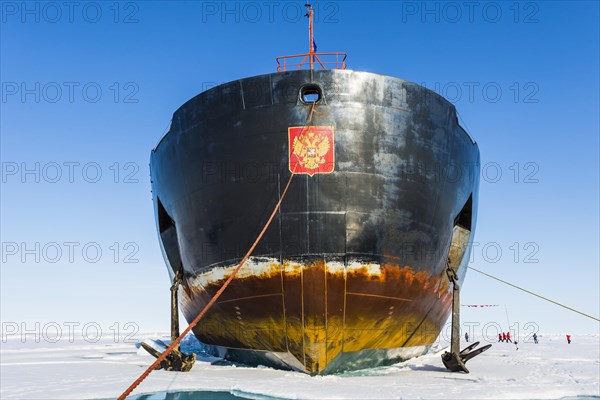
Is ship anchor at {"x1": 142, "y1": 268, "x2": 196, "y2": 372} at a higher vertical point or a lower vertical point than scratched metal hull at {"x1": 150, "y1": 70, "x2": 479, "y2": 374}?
lower

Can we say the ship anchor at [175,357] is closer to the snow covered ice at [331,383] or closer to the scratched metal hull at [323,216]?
the snow covered ice at [331,383]

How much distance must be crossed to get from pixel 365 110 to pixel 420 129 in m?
0.97

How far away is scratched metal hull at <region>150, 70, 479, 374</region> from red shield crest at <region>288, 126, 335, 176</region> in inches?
3.2

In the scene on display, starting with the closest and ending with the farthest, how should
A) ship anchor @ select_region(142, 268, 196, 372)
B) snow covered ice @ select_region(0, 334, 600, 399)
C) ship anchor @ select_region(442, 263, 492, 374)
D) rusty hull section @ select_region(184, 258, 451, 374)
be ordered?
snow covered ice @ select_region(0, 334, 600, 399)
rusty hull section @ select_region(184, 258, 451, 374)
ship anchor @ select_region(442, 263, 492, 374)
ship anchor @ select_region(142, 268, 196, 372)

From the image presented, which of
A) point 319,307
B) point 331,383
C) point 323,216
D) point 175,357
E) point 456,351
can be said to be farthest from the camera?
point 175,357

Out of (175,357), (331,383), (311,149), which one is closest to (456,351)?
(331,383)

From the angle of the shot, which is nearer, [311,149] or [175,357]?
[311,149]

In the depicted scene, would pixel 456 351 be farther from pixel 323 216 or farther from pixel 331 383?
pixel 323 216

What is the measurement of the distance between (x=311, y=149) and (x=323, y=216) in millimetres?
991

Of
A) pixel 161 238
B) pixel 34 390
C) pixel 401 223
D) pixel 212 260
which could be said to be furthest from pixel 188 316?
pixel 401 223

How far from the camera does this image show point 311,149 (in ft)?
24.0

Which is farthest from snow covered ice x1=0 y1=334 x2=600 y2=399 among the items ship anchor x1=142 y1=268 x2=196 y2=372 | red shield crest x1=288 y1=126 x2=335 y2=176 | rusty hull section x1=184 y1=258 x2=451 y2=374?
red shield crest x1=288 y1=126 x2=335 y2=176

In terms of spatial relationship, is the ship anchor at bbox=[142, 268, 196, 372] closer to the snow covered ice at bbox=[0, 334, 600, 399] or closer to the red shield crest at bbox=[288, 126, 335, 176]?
the snow covered ice at bbox=[0, 334, 600, 399]

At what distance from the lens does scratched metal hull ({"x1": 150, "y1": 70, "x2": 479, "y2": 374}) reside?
714 centimetres
